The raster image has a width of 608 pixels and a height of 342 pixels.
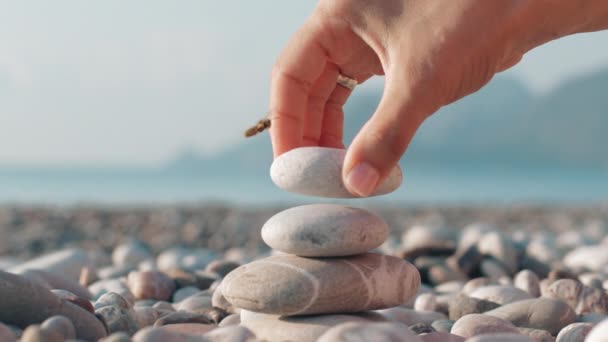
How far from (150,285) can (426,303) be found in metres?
1.46

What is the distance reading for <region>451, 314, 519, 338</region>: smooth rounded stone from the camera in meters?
2.74

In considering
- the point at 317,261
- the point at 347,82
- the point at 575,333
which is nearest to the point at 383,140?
the point at 317,261

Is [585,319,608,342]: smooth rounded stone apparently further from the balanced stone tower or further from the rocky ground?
the balanced stone tower

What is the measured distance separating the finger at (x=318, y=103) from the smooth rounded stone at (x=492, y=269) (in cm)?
191

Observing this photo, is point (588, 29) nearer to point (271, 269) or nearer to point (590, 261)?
point (271, 269)

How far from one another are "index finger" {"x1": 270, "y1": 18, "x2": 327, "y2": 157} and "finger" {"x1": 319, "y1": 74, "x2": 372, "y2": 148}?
0.28 m

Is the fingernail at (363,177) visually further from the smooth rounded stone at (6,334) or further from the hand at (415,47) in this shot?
the smooth rounded stone at (6,334)

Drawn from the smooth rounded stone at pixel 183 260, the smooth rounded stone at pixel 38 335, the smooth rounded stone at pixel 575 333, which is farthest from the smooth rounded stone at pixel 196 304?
the smooth rounded stone at pixel 183 260

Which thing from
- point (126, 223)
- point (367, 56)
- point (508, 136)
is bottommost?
point (126, 223)

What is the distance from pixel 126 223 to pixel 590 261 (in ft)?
24.1

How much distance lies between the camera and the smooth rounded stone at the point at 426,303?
12.1ft

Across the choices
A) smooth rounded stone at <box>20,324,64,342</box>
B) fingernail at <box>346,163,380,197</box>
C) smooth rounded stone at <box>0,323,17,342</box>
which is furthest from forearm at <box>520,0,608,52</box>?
smooth rounded stone at <box>0,323,17,342</box>

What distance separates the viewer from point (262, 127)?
3.28m

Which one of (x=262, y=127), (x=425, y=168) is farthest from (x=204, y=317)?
(x=425, y=168)
